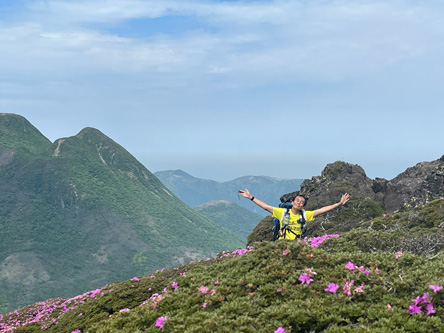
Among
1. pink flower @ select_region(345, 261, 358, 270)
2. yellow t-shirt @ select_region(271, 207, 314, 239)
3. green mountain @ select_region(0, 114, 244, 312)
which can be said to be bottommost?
green mountain @ select_region(0, 114, 244, 312)

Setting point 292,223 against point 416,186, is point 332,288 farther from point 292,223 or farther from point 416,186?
point 416,186

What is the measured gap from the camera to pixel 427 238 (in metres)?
13.5

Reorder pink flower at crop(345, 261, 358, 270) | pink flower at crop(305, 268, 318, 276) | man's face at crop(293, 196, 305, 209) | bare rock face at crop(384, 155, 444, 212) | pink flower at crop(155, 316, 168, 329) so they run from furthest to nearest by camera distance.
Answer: bare rock face at crop(384, 155, 444, 212), man's face at crop(293, 196, 305, 209), pink flower at crop(345, 261, 358, 270), pink flower at crop(305, 268, 318, 276), pink flower at crop(155, 316, 168, 329)

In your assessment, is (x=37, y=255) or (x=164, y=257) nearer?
(x=37, y=255)

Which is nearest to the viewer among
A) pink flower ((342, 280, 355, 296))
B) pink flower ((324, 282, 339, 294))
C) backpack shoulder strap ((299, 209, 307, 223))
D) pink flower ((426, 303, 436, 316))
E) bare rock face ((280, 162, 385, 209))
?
pink flower ((426, 303, 436, 316))

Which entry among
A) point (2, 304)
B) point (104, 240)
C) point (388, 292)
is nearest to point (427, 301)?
point (388, 292)

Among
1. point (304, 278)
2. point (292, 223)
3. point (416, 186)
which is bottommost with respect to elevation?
point (304, 278)

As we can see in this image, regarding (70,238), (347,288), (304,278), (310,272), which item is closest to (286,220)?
(310,272)

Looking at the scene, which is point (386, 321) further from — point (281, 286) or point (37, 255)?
point (37, 255)

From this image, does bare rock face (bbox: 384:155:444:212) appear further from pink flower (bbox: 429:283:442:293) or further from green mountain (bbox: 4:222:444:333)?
pink flower (bbox: 429:283:442:293)

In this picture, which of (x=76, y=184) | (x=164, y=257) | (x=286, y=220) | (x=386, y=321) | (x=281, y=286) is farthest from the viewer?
(x=76, y=184)

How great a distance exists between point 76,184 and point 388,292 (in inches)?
7982

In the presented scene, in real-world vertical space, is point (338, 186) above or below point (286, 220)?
above

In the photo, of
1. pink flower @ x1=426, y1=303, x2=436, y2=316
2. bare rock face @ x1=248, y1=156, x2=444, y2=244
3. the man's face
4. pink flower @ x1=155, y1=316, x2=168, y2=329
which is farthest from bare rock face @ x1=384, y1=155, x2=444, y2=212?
pink flower @ x1=155, y1=316, x2=168, y2=329
